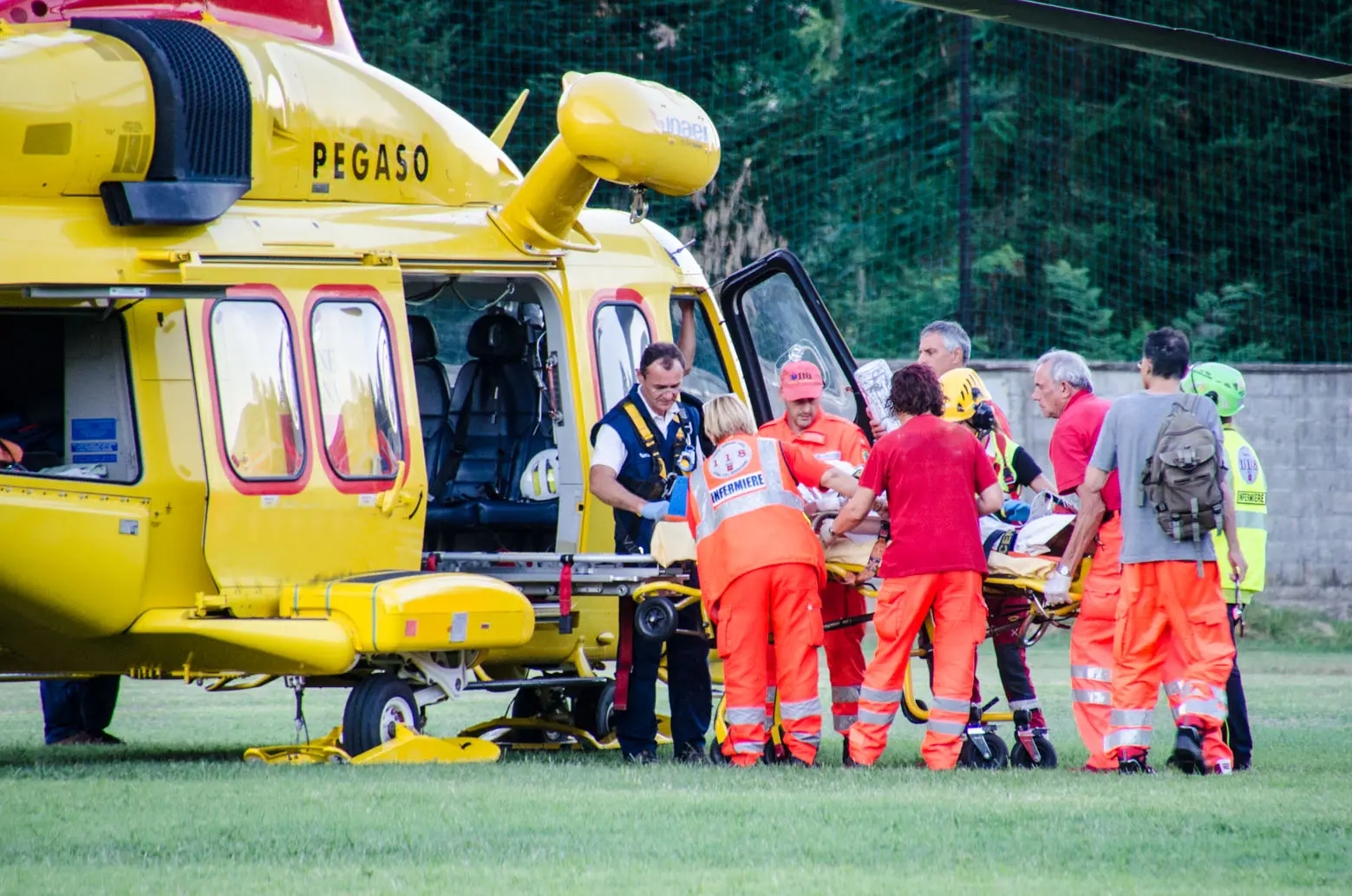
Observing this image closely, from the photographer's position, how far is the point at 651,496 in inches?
390

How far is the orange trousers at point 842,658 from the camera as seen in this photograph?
979 cm

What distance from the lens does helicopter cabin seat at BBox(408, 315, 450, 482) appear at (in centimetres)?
1098

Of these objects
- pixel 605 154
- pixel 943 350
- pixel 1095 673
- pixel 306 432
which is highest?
pixel 605 154

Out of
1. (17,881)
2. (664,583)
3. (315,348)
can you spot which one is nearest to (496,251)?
(315,348)

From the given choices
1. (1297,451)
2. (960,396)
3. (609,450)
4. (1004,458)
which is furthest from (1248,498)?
(1297,451)

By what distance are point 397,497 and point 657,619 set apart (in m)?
1.31

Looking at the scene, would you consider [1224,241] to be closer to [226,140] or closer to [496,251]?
[496,251]

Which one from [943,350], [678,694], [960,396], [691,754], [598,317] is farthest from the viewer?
[598,317]

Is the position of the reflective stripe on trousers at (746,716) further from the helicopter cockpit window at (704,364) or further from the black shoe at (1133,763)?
the helicopter cockpit window at (704,364)

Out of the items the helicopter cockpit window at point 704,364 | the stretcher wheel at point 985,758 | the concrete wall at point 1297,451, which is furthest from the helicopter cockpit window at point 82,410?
the concrete wall at point 1297,451

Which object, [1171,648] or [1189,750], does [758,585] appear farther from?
[1189,750]

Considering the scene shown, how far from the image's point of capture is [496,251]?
10117 millimetres

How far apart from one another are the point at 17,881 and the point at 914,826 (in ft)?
9.27

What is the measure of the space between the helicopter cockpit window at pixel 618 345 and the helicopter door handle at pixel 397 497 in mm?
1320
